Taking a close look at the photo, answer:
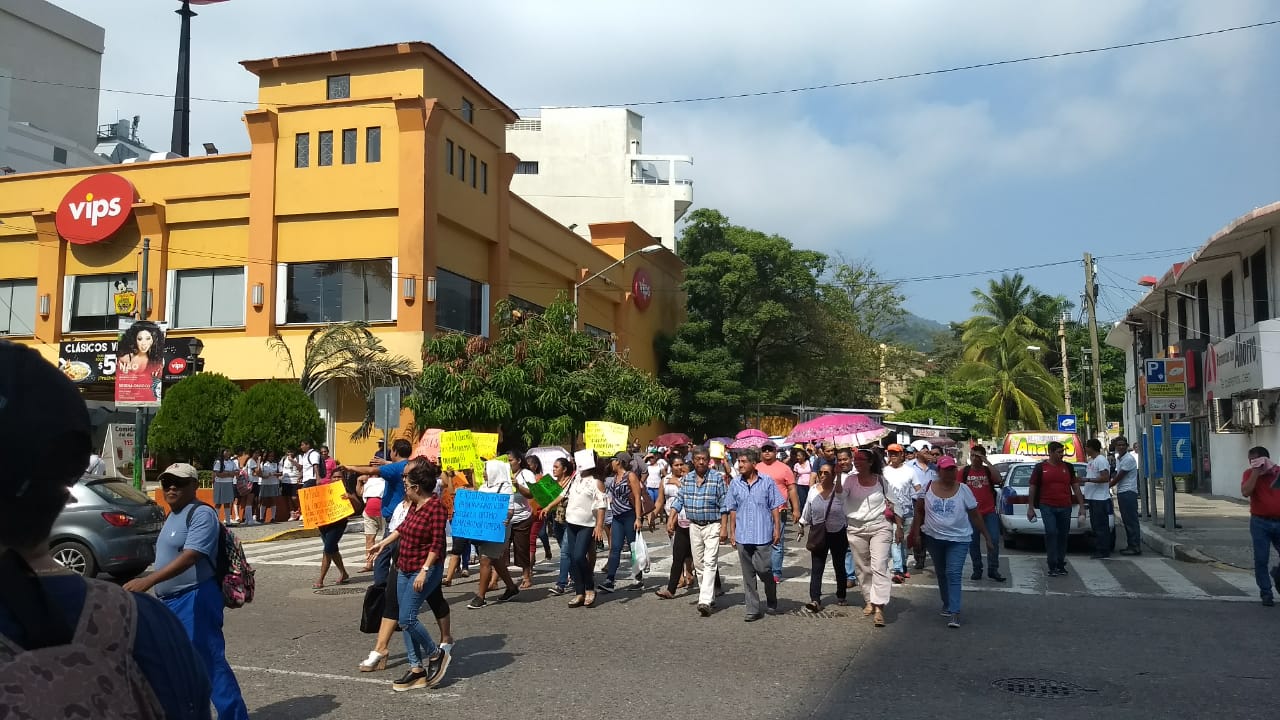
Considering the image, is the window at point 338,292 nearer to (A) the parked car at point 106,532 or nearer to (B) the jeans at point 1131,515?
(A) the parked car at point 106,532

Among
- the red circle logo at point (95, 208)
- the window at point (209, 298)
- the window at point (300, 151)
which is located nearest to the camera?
the window at point (300, 151)

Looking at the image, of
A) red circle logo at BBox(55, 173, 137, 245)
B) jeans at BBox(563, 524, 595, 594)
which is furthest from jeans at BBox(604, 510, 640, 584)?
red circle logo at BBox(55, 173, 137, 245)

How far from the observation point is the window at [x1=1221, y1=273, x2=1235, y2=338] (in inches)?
1046

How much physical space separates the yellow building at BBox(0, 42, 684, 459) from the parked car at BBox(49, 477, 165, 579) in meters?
14.8

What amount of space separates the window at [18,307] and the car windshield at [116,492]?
23.1 meters

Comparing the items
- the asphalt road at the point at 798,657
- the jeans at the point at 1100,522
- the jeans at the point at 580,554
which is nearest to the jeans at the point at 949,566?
the asphalt road at the point at 798,657

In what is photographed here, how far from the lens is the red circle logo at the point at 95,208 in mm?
31203

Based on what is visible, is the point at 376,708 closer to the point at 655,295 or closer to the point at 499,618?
the point at 499,618

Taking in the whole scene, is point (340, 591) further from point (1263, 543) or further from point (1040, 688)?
point (1263, 543)

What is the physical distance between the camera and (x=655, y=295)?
155 ft

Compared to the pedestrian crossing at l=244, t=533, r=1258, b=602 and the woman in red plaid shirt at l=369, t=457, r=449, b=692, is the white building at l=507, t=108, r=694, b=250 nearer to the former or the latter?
the pedestrian crossing at l=244, t=533, r=1258, b=602

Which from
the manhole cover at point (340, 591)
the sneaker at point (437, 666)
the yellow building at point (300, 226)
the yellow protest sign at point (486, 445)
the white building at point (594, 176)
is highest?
the white building at point (594, 176)

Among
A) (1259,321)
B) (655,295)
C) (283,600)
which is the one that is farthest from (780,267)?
(283,600)

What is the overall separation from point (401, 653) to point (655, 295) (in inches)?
1533
